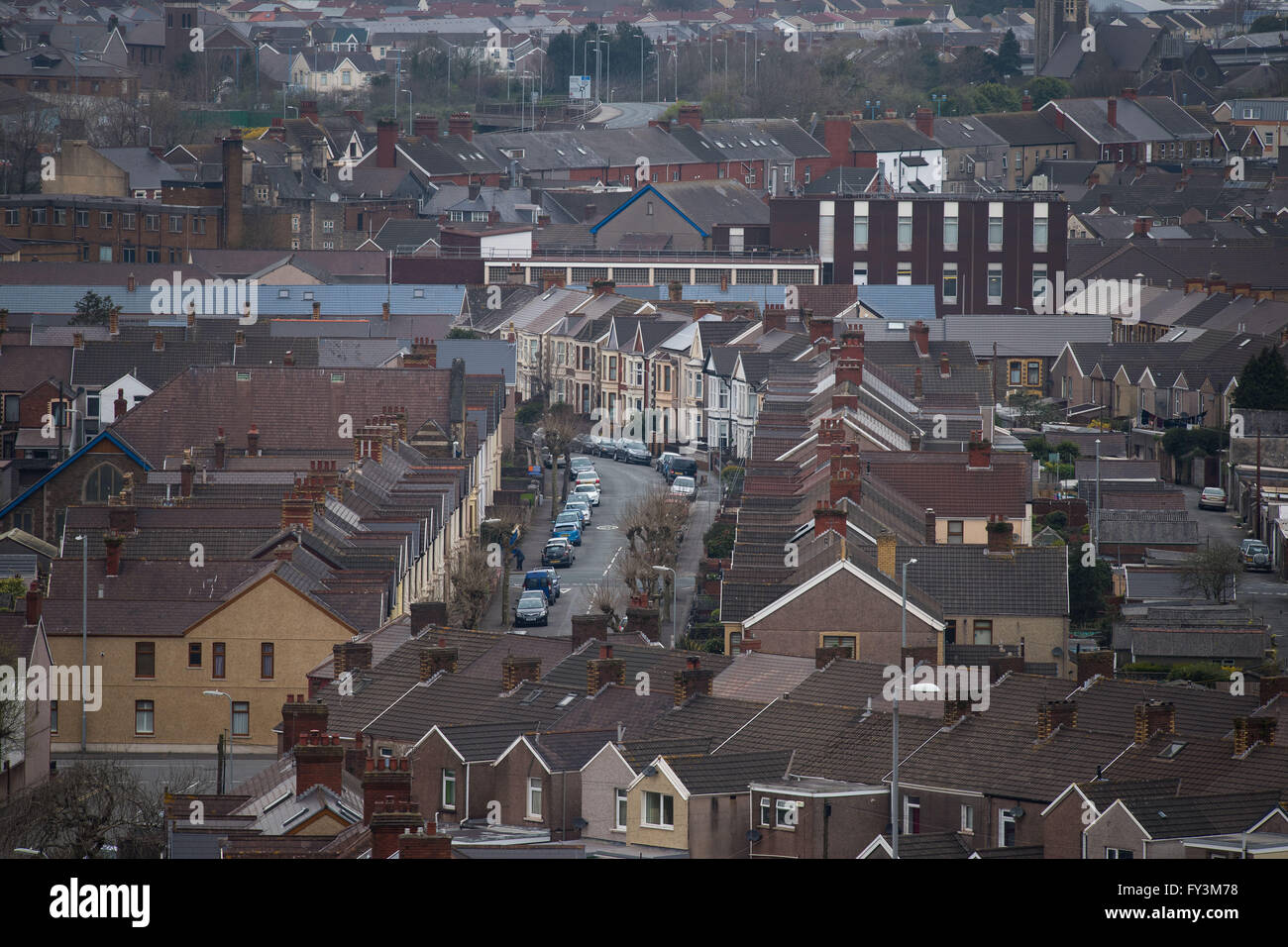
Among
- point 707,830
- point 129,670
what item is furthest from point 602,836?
point 129,670

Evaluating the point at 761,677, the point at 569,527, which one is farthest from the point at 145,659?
the point at 569,527

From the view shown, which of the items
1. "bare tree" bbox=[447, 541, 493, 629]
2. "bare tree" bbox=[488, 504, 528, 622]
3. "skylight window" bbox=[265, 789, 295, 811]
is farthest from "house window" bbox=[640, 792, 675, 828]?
"bare tree" bbox=[488, 504, 528, 622]

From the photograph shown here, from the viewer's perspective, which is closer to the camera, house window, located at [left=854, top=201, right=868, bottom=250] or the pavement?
the pavement

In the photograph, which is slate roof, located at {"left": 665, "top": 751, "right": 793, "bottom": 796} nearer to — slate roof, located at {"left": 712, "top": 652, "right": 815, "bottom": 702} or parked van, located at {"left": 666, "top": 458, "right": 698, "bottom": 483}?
slate roof, located at {"left": 712, "top": 652, "right": 815, "bottom": 702}

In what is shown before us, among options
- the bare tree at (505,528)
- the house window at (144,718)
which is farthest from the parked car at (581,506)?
the house window at (144,718)

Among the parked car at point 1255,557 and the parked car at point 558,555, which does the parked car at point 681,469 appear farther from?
the parked car at point 1255,557
